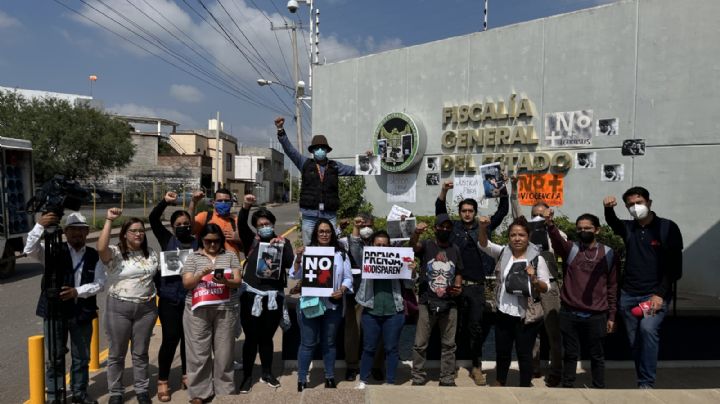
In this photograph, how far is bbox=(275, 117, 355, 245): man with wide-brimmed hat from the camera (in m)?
6.12

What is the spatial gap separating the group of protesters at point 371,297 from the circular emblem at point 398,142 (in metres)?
6.46

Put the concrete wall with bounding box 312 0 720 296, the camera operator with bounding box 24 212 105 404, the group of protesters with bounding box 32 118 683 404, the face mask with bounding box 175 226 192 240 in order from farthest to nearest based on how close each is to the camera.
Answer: the concrete wall with bounding box 312 0 720 296, the face mask with bounding box 175 226 192 240, the group of protesters with bounding box 32 118 683 404, the camera operator with bounding box 24 212 105 404

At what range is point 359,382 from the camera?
200 inches

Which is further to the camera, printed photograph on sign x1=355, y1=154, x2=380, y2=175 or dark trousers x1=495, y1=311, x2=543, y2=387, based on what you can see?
printed photograph on sign x1=355, y1=154, x2=380, y2=175

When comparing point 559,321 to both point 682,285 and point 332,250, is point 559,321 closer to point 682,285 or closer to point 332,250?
point 332,250

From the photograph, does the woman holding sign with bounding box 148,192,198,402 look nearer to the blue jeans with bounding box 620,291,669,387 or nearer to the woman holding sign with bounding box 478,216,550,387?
the woman holding sign with bounding box 478,216,550,387

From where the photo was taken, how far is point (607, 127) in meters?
9.38

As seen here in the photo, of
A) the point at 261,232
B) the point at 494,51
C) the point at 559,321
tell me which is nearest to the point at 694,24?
the point at 494,51

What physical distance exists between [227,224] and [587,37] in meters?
7.82

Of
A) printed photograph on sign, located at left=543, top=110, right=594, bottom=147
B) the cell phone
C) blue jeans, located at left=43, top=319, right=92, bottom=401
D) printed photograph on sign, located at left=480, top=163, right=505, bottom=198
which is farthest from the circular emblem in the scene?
blue jeans, located at left=43, top=319, right=92, bottom=401

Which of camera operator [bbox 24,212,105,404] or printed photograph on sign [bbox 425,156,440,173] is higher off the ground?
printed photograph on sign [bbox 425,156,440,173]

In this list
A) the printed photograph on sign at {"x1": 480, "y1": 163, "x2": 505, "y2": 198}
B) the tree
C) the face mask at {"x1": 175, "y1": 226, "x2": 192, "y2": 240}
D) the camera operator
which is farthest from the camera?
the tree

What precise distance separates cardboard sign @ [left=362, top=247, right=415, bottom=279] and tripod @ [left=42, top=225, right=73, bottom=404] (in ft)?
8.97

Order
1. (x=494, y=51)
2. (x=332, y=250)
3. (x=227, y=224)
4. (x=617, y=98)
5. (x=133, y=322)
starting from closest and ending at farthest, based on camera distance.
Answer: (x=133, y=322)
(x=332, y=250)
(x=227, y=224)
(x=617, y=98)
(x=494, y=51)
